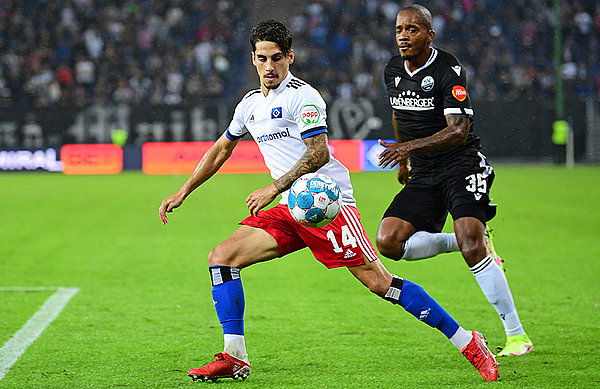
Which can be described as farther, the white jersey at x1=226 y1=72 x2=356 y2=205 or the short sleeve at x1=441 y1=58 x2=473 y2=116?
the short sleeve at x1=441 y1=58 x2=473 y2=116

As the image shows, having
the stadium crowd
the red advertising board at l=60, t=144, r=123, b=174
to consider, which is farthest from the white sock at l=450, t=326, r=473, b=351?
the stadium crowd

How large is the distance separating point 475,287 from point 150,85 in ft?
67.6

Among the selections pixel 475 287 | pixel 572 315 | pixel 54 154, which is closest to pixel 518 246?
pixel 475 287

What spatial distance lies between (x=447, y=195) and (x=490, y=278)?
72 centimetres

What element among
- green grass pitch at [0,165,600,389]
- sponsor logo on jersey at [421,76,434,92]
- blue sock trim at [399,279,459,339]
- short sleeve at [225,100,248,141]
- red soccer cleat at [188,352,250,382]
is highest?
sponsor logo on jersey at [421,76,434,92]

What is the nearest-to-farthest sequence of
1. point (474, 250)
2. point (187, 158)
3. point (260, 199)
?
point (260, 199) < point (474, 250) < point (187, 158)

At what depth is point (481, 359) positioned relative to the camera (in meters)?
4.68

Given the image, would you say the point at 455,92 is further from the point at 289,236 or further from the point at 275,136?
the point at 289,236

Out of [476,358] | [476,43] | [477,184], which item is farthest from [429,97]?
[476,43]

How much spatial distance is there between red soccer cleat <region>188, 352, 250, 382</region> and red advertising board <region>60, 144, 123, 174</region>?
796 inches

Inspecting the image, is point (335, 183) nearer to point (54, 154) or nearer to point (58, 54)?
point (54, 154)

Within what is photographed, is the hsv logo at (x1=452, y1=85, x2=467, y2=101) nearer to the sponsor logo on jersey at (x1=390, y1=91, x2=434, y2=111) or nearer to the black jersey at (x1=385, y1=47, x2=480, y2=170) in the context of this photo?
the black jersey at (x1=385, y1=47, x2=480, y2=170)

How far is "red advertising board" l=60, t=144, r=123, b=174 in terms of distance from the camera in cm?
2423

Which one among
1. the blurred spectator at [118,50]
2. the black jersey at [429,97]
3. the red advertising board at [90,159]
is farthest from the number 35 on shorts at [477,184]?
the blurred spectator at [118,50]
